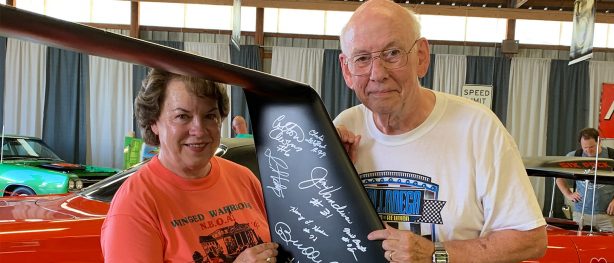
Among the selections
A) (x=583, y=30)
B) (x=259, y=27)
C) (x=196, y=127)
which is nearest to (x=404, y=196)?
(x=196, y=127)

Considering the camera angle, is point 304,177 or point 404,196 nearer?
point 304,177

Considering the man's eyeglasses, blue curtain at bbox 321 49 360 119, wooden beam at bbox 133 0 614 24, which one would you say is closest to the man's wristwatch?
the man's eyeglasses

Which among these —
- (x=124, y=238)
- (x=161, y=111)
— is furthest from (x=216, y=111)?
(x=124, y=238)

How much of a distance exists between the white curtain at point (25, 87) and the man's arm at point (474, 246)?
40.8ft

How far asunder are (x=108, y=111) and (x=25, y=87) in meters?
2.03

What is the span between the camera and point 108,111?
38.9 feet

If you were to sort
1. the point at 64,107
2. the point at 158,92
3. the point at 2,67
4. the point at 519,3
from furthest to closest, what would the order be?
the point at 64,107 < the point at 2,67 < the point at 519,3 < the point at 158,92

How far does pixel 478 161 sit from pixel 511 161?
0.08 metres

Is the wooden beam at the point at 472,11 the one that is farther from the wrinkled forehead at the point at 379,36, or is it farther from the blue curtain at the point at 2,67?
the wrinkled forehead at the point at 379,36

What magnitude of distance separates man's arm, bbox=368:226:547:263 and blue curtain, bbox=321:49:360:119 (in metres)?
10.8

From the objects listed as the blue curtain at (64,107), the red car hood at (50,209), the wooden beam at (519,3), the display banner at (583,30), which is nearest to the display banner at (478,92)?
the wooden beam at (519,3)

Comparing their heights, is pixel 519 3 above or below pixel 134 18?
above

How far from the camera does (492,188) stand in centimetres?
122

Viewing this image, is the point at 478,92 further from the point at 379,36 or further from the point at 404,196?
the point at 379,36
